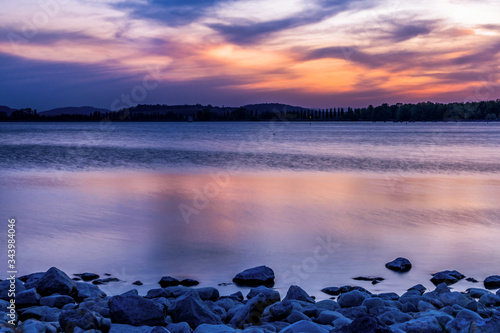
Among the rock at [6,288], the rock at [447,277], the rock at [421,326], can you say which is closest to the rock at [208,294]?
the rock at [6,288]

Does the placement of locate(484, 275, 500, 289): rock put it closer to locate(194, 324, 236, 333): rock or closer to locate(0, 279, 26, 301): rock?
locate(194, 324, 236, 333): rock

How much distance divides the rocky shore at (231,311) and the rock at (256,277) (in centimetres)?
55

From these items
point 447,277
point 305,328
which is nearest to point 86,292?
point 305,328

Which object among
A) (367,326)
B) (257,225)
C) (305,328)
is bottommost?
(257,225)

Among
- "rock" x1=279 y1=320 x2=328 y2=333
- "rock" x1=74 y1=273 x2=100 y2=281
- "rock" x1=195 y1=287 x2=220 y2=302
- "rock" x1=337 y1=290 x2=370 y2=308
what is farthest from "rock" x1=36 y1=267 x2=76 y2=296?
"rock" x1=337 y1=290 x2=370 y2=308

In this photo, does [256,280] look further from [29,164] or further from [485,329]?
[29,164]

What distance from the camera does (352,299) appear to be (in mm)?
5242

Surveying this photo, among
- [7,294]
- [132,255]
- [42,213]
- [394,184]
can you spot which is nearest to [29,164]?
[42,213]

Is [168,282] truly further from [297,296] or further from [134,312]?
[134,312]

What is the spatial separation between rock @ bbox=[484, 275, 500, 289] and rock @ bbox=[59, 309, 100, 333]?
4725 mm

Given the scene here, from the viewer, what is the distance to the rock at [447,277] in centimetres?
644

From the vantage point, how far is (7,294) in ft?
17.5

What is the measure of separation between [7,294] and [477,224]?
857cm

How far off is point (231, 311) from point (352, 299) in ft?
4.20
